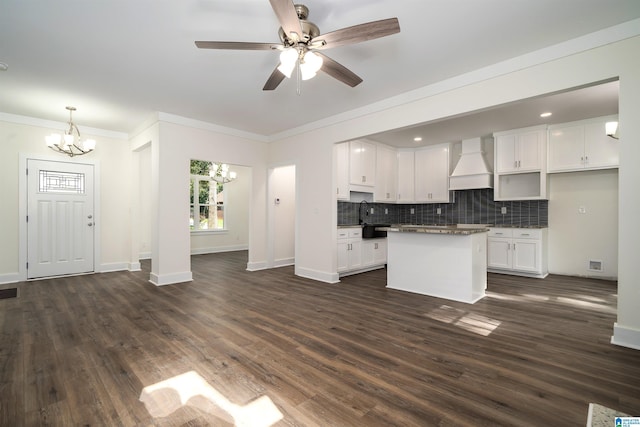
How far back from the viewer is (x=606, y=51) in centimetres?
262

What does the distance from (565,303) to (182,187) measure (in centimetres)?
598

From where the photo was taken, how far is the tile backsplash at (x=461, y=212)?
19.0 ft

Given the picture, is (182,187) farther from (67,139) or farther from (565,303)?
(565,303)

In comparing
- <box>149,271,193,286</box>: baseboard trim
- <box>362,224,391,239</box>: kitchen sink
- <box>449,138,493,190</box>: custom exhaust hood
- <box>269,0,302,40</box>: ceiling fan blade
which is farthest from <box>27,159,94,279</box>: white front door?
<box>449,138,493,190</box>: custom exhaust hood

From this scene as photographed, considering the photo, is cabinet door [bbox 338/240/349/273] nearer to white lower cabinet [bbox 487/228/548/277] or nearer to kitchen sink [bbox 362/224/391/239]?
kitchen sink [bbox 362/224/391/239]

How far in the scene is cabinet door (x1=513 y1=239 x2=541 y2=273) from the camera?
531 centimetres

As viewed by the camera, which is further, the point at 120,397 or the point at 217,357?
the point at 217,357

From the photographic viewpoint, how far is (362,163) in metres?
6.04

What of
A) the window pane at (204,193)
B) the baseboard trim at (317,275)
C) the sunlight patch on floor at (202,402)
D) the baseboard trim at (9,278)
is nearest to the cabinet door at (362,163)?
the baseboard trim at (317,275)

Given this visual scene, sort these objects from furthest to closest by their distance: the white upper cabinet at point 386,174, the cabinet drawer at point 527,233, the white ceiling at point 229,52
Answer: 1. the white upper cabinet at point 386,174
2. the cabinet drawer at point 527,233
3. the white ceiling at point 229,52

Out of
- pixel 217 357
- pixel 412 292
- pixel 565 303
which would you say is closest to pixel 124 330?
pixel 217 357

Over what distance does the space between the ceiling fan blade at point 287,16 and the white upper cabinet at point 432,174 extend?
540 centimetres

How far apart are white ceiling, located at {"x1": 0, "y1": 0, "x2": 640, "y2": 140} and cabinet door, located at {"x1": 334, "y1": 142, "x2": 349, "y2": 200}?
1.10 metres

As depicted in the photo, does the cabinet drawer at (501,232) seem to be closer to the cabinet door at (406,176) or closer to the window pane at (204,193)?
the cabinet door at (406,176)
